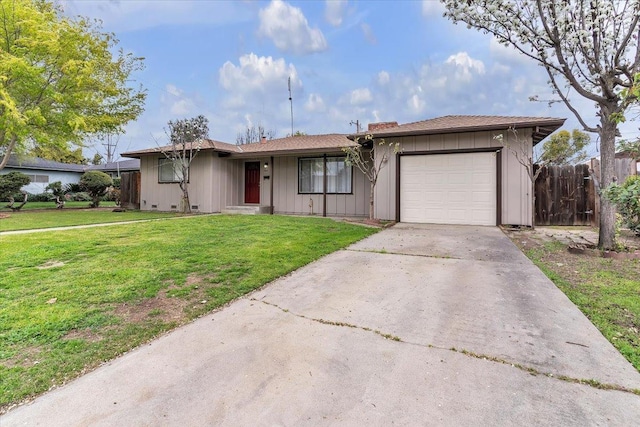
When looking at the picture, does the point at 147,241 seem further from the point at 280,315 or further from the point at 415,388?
the point at 415,388

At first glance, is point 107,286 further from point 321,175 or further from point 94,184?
point 94,184

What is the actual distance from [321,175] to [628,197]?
9614mm

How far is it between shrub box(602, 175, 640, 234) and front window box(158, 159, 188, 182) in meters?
14.2

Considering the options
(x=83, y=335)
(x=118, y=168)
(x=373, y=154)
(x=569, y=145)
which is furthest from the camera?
(x=118, y=168)

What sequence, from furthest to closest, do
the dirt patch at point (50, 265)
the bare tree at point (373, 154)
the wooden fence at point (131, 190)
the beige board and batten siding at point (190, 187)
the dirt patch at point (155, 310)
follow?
the wooden fence at point (131, 190)
the beige board and batten siding at point (190, 187)
the bare tree at point (373, 154)
the dirt patch at point (50, 265)
the dirt patch at point (155, 310)

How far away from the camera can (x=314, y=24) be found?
49.3 ft

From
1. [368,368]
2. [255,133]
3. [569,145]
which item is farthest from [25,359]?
[255,133]

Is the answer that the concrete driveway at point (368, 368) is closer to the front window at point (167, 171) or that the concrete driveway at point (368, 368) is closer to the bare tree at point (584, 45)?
the bare tree at point (584, 45)

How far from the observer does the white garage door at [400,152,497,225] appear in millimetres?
9617

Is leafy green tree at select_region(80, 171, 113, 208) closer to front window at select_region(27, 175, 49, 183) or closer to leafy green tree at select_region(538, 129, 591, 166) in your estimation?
front window at select_region(27, 175, 49, 183)

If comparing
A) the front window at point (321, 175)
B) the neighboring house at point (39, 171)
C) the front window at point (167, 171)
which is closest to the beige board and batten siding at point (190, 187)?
the front window at point (167, 171)

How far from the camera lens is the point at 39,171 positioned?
23.2 metres

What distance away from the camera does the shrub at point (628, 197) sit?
4941 millimetres

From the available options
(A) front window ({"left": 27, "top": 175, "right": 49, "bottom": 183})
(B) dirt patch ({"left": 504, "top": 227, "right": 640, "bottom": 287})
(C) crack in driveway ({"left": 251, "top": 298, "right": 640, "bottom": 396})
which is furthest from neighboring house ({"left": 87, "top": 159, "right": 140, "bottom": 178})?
(C) crack in driveway ({"left": 251, "top": 298, "right": 640, "bottom": 396})
